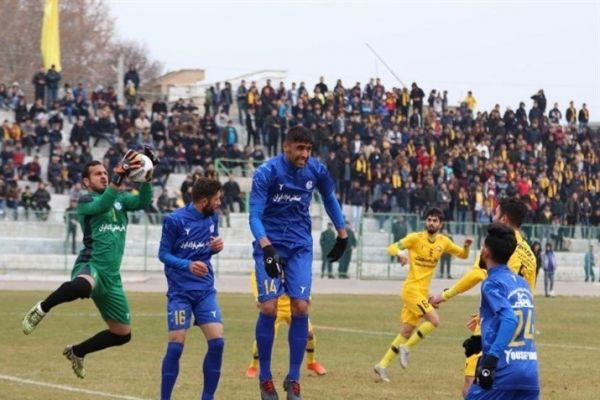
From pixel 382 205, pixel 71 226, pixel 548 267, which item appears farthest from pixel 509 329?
pixel 382 205

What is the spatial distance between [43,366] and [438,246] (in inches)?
209

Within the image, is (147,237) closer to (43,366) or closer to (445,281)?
(445,281)

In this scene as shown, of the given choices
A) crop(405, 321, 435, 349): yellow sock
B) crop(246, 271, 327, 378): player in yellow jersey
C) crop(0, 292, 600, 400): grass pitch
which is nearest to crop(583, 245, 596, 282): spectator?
crop(0, 292, 600, 400): grass pitch

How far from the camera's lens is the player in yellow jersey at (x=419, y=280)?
56.6ft

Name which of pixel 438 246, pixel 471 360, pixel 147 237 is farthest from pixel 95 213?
pixel 147 237

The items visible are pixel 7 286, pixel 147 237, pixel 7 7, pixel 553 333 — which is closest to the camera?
pixel 553 333

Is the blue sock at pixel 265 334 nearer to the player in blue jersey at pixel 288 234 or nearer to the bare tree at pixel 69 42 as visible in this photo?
the player in blue jersey at pixel 288 234

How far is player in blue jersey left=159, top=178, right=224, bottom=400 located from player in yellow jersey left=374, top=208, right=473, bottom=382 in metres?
4.18

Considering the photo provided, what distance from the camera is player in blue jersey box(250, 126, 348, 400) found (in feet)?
42.8

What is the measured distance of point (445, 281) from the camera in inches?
1757

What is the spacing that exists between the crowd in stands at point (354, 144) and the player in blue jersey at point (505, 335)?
34.9m

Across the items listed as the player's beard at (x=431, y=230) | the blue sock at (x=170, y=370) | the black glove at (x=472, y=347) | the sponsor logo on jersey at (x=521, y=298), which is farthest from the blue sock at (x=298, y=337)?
the player's beard at (x=431, y=230)

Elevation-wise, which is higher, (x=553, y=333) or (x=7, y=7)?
(x=7, y=7)

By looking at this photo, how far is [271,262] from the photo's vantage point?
12406mm
